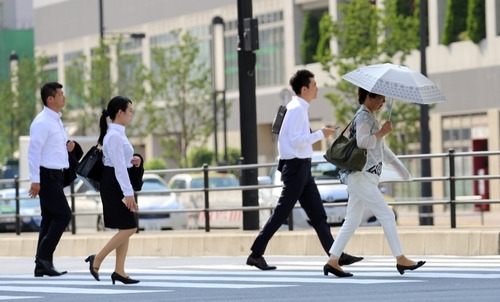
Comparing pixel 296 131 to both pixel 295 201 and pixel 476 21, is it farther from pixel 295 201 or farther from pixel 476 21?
pixel 476 21

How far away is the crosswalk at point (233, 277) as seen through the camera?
43.8 ft

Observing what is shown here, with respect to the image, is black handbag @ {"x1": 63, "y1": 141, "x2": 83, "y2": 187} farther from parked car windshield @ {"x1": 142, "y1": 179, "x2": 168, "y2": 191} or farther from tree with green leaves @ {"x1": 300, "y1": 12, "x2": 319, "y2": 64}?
tree with green leaves @ {"x1": 300, "y1": 12, "x2": 319, "y2": 64}

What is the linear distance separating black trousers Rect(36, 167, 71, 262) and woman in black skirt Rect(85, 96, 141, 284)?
5.83 ft

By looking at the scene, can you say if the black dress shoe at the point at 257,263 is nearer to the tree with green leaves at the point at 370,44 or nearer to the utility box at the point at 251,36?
the utility box at the point at 251,36

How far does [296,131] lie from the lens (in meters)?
14.9

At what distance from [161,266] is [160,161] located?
5104 centimetres

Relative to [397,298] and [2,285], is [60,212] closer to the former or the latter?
[2,285]

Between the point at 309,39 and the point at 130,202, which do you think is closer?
the point at 130,202

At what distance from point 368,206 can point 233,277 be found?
1.66 meters

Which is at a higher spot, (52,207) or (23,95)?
(23,95)

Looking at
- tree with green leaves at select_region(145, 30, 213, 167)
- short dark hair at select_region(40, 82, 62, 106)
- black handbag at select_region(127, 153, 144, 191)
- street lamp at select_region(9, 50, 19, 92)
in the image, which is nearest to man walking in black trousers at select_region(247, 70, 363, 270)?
black handbag at select_region(127, 153, 144, 191)

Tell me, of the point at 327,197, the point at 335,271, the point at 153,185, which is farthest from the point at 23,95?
the point at 335,271

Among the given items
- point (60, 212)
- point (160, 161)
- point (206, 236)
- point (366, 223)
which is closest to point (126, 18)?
point (160, 161)

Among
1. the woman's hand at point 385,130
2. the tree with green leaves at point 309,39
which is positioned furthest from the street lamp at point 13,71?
the woman's hand at point 385,130
